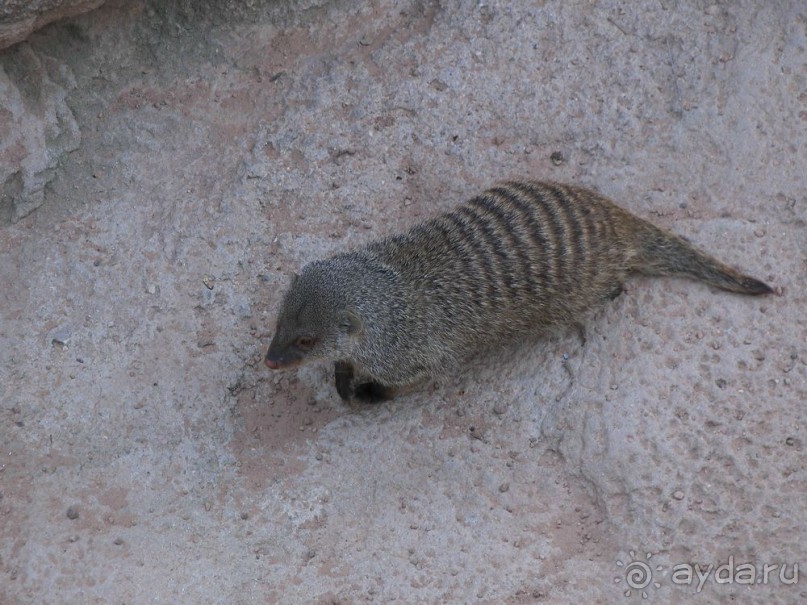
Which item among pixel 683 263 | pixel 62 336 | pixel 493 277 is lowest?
pixel 683 263

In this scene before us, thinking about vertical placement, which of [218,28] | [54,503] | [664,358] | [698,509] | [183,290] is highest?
[218,28]

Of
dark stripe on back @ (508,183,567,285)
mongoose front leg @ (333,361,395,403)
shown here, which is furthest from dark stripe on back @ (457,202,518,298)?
mongoose front leg @ (333,361,395,403)

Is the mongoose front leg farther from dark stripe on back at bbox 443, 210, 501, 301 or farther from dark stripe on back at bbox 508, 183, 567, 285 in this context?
dark stripe on back at bbox 508, 183, 567, 285

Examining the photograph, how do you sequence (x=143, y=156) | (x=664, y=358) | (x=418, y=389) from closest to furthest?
(x=664, y=358)
(x=418, y=389)
(x=143, y=156)

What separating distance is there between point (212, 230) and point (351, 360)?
2.58ft

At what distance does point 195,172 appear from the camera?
3.17 metres

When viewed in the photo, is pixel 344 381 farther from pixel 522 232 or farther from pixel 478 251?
pixel 522 232

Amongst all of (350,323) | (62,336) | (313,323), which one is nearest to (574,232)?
(350,323)

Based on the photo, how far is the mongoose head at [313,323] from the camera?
8.48 ft

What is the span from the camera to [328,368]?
2.99m

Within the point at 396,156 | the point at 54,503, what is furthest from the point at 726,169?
the point at 54,503

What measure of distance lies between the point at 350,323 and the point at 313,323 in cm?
13

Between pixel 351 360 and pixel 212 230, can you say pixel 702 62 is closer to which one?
pixel 351 360

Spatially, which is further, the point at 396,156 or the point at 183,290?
the point at 396,156
